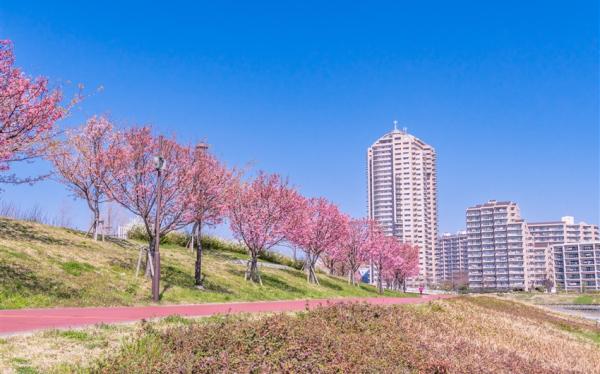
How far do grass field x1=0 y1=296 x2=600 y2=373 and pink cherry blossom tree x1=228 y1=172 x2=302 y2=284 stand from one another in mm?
16874

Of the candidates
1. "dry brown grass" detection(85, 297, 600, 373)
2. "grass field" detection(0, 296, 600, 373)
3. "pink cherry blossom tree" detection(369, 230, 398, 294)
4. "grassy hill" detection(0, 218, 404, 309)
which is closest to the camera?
"grass field" detection(0, 296, 600, 373)

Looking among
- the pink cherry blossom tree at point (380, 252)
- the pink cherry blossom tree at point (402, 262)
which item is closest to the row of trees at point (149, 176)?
the pink cherry blossom tree at point (380, 252)

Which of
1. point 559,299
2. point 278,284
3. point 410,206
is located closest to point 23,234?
point 278,284

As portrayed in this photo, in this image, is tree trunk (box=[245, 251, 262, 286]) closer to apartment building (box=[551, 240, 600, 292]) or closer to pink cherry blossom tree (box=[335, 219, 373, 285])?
pink cherry blossom tree (box=[335, 219, 373, 285])

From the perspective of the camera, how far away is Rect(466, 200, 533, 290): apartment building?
184000mm

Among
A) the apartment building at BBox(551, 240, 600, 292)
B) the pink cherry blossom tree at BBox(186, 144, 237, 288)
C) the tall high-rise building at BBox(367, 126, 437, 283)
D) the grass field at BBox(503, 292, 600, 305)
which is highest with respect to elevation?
the tall high-rise building at BBox(367, 126, 437, 283)

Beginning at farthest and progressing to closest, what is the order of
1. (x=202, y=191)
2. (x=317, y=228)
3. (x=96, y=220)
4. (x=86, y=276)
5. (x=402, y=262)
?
(x=402, y=262) < (x=317, y=228) < (x=96, y=220) < (x=202, y=191) < (x=86, y=276)

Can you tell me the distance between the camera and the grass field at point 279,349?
303 inches

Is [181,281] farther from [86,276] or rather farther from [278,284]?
[278,284]

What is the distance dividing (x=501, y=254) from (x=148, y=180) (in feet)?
611

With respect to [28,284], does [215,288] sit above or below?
below

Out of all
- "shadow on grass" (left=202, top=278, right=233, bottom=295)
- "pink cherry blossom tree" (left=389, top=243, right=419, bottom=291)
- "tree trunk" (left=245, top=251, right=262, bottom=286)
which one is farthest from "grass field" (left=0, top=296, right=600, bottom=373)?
"pink cherry blossom tree" (left=389, top=243, right=419, bottom=291)

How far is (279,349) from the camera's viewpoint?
9.17 metres

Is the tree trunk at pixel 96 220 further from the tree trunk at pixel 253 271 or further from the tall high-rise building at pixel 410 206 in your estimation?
the tall high-rise building at pixel 410 206
